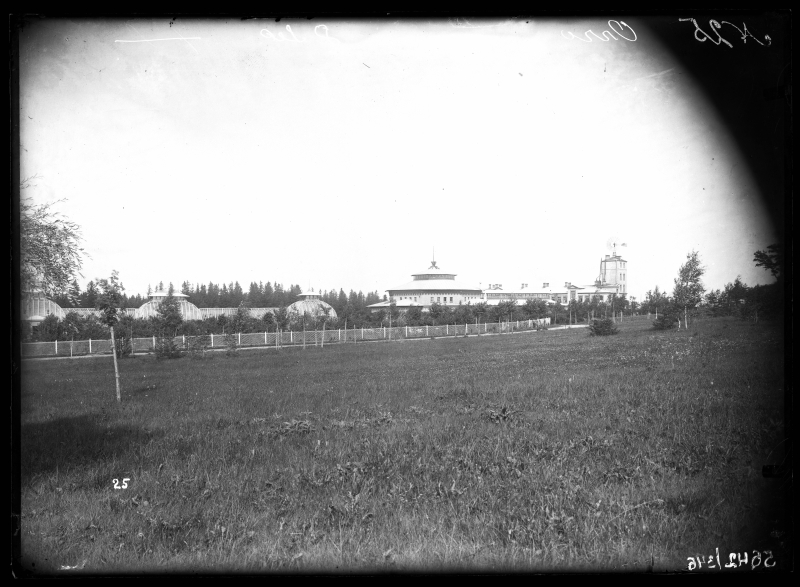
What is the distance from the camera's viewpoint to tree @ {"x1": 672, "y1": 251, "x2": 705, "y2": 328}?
3.42 meters

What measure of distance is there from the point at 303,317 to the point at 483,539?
2.09 m

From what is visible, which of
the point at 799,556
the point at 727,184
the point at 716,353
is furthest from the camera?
the point at 716,353

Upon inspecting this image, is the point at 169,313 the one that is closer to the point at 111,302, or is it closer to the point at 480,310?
the point at 111,302

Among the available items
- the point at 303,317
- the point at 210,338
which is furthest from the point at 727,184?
the point at 210,338

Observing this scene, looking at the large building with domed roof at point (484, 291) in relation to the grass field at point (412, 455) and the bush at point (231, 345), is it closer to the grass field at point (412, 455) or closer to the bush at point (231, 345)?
the grass field at point (412, 455)

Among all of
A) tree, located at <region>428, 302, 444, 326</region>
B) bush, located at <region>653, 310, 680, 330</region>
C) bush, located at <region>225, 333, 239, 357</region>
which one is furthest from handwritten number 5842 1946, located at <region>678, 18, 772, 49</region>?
bush, located at <region>225, 333, 239, 357</region>

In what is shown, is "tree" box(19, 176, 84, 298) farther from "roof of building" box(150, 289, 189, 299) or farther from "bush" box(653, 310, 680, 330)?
"bush" box(653, 310, 680, 330)

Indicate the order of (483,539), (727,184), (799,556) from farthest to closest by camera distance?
(727,184) → (799,556) → (483,539)

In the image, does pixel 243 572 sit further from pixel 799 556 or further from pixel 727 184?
pixel 727 184

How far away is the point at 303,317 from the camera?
365cm

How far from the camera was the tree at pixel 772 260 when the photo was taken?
3.24 m

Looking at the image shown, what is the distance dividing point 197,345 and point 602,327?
11.3 ft

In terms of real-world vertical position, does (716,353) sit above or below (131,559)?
above

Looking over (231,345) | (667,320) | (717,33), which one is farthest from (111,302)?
(717,33)
